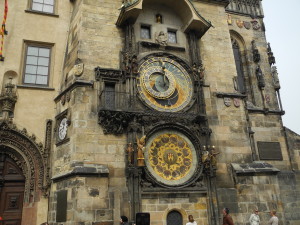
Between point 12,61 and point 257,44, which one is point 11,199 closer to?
point 12,61

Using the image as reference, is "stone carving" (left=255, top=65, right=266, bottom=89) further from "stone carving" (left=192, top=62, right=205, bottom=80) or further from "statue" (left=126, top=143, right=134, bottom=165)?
"statue" (left=126, top=143, right=134, bottom=165)

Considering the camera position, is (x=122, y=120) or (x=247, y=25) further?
(x=247, y=25)

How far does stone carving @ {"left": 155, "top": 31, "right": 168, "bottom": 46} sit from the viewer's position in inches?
465

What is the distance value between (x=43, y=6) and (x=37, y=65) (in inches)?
108

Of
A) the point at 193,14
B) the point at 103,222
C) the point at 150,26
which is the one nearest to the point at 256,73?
the point at 193,14

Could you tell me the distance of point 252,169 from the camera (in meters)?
10.9

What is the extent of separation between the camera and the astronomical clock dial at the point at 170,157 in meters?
10.1

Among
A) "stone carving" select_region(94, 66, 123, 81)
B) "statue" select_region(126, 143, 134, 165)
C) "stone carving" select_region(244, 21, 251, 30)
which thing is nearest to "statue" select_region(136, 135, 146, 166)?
"statue" select_region(126, 143, 134, 165)

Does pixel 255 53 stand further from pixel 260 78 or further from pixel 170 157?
pixel 170 157

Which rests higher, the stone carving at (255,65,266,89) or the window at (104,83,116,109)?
the stone carving at (255,65,266,89)

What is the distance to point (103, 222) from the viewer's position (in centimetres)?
880

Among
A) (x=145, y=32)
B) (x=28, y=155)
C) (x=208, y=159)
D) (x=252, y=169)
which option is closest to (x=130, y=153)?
(x=208, y=159)

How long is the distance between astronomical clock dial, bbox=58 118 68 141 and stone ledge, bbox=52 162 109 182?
144 centimetres

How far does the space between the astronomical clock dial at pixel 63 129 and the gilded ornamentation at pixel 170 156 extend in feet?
9.52
